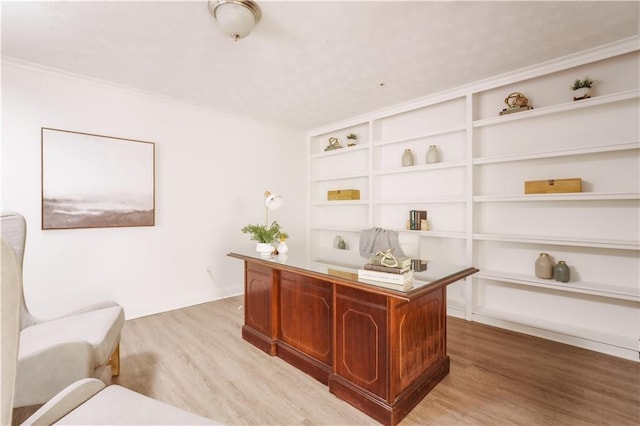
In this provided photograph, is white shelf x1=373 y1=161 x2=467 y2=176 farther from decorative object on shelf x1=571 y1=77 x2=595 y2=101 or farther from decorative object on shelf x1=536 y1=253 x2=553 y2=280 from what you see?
decorative object on shelf x1=536 y1=253 x2=553 y2=280

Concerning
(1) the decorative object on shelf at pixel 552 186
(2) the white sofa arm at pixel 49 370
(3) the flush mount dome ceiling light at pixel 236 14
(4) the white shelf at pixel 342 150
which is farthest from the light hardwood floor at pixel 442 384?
(4) the white shelf at pixel 342 150

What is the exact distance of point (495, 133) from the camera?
3.40m

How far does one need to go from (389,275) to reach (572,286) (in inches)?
87.3

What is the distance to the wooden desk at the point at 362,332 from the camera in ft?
5.74

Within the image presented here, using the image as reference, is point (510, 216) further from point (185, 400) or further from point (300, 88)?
point (185, 400)

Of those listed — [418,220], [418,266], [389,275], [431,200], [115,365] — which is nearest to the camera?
[389,275]

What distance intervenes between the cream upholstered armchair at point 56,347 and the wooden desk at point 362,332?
1.12 m

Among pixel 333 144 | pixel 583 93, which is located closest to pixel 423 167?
pixel 583 93

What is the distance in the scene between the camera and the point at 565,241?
9.07ft

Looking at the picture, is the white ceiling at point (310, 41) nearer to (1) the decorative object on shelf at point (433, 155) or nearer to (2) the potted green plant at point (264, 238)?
(1) the decorative object on shelf at point (433, 155)

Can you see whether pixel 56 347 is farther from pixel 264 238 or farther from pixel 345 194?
pixel 345 194

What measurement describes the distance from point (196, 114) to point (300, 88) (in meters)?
1.56

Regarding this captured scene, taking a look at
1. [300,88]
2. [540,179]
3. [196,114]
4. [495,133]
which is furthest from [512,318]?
[196,114]

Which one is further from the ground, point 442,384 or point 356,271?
point 356,271
